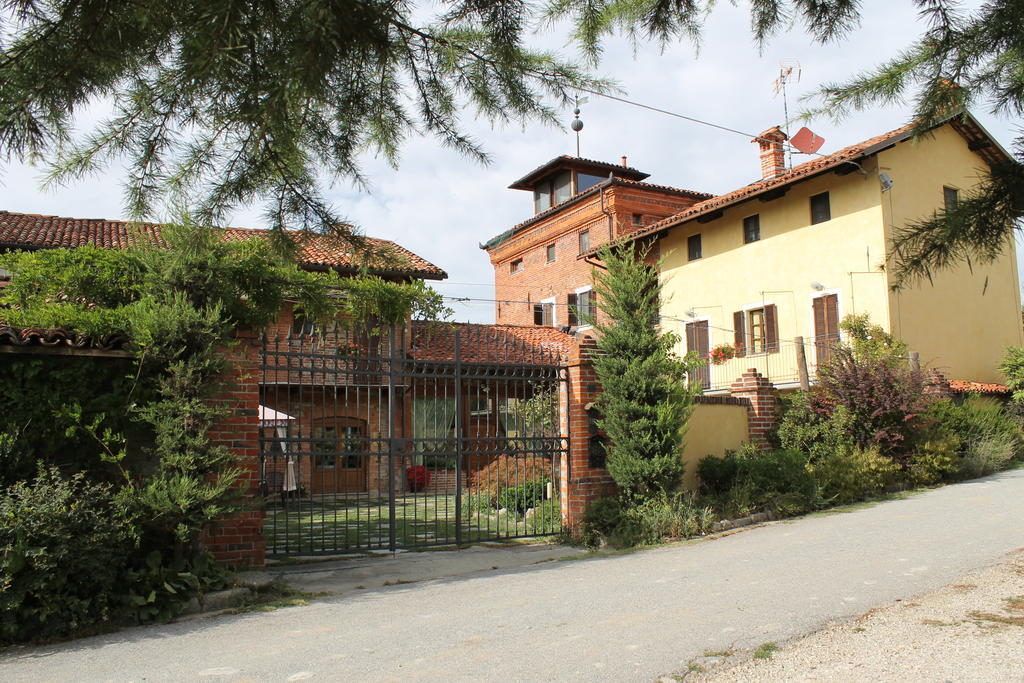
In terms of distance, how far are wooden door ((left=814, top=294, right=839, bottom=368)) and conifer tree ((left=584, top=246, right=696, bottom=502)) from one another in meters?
10.2

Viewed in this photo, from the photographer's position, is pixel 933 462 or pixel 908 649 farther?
pixel 933 462

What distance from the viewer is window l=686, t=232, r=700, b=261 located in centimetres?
2262

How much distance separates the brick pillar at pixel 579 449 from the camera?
9047 millimetres

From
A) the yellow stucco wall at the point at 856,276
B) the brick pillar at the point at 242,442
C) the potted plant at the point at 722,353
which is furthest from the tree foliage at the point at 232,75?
the potted plant at the point at 722,353

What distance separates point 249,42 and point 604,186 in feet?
82.8

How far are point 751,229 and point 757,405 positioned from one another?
1010 cm

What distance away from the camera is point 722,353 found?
20.8 metres

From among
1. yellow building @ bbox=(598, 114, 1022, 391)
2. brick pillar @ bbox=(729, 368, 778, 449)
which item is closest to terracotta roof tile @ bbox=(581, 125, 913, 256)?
yellow building @ bbox=(598, 114, 1022, 391)

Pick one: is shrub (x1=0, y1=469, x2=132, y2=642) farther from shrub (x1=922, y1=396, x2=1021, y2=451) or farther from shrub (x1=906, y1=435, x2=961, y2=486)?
shrub (x1=922, y1=396, x2=1021, y2=451)

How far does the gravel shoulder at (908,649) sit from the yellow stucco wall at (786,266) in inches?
516

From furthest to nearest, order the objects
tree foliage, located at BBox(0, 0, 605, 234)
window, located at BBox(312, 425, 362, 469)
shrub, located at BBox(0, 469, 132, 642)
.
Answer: window, located at BBox(312, 425, 362, 469), shrub, located at BBox(0, 469, 132, 642), tree foliage, located at BBox(0, 0, 605, 234)

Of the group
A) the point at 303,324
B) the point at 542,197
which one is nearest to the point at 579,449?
the point at 303,324

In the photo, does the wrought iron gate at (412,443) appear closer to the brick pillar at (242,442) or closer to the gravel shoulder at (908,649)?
the brick pillar at (242,442)

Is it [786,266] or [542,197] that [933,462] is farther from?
[542,197]
